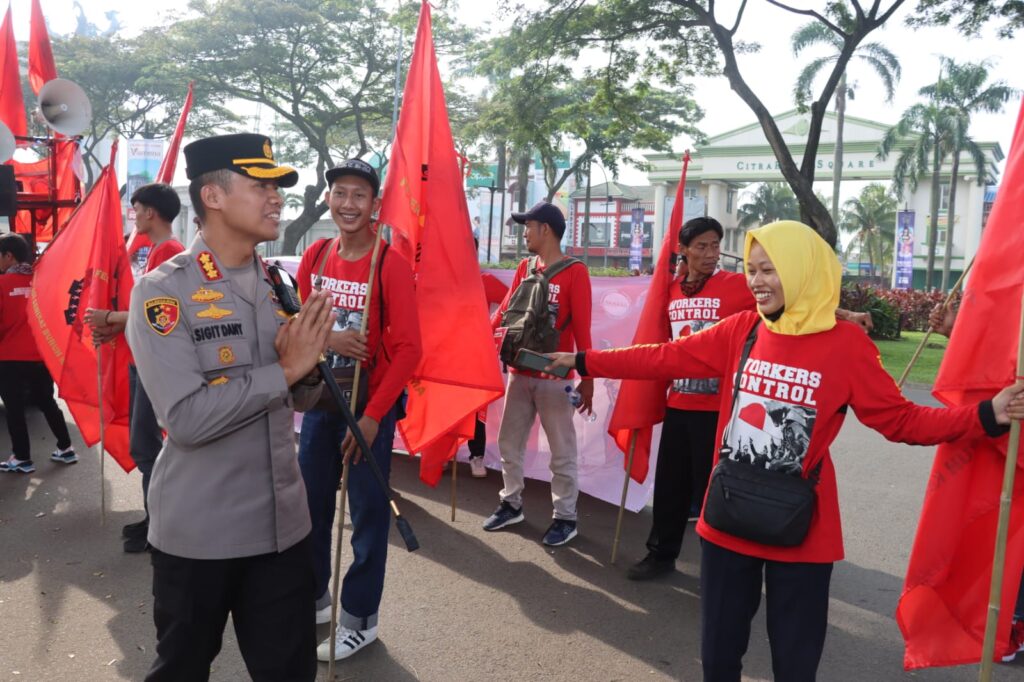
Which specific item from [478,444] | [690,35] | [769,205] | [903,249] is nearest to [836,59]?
[690,35]

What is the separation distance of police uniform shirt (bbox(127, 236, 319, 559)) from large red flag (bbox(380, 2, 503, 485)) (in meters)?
1.73

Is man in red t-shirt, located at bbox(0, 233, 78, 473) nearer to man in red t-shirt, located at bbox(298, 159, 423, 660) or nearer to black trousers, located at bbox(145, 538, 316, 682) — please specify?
man in red t-shirt, located at bbox(298, 159, 423, 660)

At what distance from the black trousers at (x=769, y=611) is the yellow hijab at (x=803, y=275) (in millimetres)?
762

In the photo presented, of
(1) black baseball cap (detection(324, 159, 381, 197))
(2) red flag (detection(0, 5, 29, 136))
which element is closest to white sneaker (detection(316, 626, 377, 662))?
(1) black baseball cap (detection(324, 159, 381, 197))

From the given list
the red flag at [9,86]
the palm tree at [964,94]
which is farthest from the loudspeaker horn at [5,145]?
the palm tree at [964,94]

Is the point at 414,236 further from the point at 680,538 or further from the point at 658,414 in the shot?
the point at 680,538

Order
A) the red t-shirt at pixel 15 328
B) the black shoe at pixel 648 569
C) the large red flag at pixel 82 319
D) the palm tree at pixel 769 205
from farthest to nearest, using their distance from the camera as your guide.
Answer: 1. the palm tree at pixel 769 205
2. the red t-shirt at pixel 15 328
3. the large red flag at pixel 82 319
4. the black shoe at pixel 648 569

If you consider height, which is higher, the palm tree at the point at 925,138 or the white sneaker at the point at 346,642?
the palm tree at the point at 925,138

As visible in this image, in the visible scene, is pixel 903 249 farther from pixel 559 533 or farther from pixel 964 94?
pixel 559 533

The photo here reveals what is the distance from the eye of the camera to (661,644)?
12.6 ft

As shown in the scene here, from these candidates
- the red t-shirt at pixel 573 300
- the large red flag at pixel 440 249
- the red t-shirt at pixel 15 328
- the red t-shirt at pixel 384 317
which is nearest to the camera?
the red t-shirt at pixel 384 317

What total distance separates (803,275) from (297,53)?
25.7m

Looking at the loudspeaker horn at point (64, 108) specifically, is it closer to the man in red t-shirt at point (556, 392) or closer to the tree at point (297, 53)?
the man in red t-shirt at point (556, 392)

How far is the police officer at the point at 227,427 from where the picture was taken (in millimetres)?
2135
